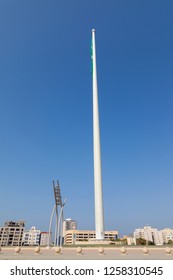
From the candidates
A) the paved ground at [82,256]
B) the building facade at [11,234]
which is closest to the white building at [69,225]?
the building facade at [11,234]

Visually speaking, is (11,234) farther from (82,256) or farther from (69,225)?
(82,256)

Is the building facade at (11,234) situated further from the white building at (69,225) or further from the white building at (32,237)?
the white building at (69,225)

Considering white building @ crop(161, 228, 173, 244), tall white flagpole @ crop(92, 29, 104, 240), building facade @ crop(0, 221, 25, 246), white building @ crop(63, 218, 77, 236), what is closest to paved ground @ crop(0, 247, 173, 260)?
tall white flagpole @ crop(92, 29, 104, 240)

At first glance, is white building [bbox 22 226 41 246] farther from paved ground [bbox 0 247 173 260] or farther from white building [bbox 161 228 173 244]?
paved ground [bbox 0 247 173 260]

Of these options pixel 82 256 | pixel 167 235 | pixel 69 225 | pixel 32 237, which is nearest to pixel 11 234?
pixel 32 237

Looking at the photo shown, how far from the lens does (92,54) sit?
44.5 metres

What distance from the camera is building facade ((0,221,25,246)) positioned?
122 m

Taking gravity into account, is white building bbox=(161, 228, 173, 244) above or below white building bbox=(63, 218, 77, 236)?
below

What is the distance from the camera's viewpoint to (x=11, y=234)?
411 ft
